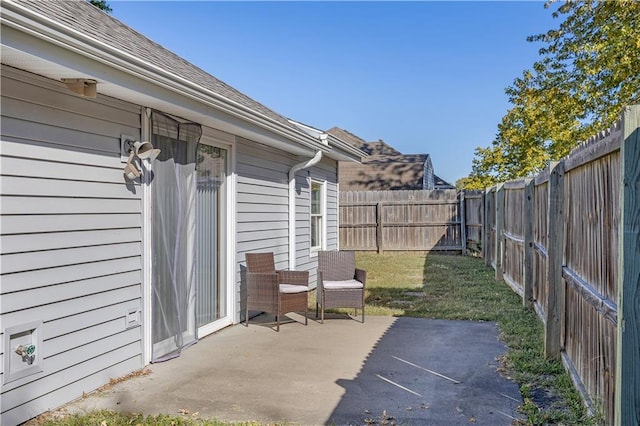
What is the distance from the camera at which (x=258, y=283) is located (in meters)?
6.09

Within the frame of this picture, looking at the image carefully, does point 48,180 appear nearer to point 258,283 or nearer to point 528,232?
point 258,283

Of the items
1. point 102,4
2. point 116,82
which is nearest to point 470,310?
point 116,82

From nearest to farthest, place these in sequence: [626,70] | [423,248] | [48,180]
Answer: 1. [48,180]
2. [626,70]
3. [423,248]

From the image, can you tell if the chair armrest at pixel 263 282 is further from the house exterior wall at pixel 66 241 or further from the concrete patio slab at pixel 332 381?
the house exterior wall at pixel 66 241

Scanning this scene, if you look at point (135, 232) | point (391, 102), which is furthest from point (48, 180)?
point (391, 102)

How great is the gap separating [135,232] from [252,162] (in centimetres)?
269

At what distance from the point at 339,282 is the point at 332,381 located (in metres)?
2.53

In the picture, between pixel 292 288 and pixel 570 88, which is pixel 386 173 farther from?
pixel 292 288

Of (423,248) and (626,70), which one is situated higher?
(626,70)

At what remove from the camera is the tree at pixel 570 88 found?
1031 centimetres

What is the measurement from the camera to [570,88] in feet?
44.3

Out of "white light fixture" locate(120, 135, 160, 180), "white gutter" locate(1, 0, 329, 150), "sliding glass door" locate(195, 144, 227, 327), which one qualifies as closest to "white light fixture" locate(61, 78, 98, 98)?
"white gutter" locate(1, 0, 329, 150)

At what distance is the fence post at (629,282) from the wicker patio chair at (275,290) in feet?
13.1

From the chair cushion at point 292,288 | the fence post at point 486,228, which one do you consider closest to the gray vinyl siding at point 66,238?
the chair cushion at point 292,288
